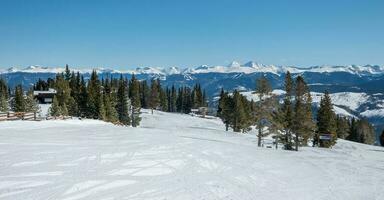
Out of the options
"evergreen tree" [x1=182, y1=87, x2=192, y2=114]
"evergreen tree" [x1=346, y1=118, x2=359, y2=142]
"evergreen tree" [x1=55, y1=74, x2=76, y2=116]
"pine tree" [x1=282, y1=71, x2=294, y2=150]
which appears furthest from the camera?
"evergreen tree" [x1=182, y1=87, x2=192, y2=114]

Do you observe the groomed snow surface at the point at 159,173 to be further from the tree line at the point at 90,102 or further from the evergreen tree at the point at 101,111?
the evergreen tree at the point at 101,111

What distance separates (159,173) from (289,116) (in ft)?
147

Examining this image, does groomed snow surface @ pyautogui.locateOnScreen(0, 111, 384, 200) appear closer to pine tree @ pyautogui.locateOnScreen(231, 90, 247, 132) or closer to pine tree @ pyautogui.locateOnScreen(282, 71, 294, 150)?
→ pine tree @ pyautogui.locateOnScreen(282, 71, 294, 150)

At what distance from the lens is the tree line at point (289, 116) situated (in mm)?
58200

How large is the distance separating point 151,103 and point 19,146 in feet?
323

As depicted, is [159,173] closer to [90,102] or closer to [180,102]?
[90,102]

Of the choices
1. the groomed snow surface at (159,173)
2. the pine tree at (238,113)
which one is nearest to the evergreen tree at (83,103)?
the pine tree at (238,113)

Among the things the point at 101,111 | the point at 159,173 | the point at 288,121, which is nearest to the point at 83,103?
the point at 101,111

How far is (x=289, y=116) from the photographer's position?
63094 mm

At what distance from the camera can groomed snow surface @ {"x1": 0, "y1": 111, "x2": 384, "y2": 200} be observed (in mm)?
17250

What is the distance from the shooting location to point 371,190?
21.9m

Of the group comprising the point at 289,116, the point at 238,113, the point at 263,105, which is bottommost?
the point at 238,113

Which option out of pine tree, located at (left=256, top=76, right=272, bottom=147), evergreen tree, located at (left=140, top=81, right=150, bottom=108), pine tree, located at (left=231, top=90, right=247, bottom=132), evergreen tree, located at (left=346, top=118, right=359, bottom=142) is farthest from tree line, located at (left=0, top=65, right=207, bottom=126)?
evergreen tree, located at (left=346, top=118, right=359, bottom=142)

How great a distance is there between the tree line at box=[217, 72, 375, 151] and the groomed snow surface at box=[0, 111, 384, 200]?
958 inches
